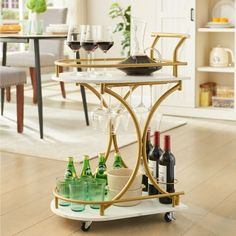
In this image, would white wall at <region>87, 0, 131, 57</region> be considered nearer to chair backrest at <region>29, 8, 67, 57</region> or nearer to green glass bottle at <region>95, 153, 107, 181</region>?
chair backrest at <region>29, 8, 67, 57</region>

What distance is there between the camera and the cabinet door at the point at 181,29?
5555mm

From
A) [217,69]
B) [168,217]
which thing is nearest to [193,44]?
[217,69]

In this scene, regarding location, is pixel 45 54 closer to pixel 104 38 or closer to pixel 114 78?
pixel 104 38

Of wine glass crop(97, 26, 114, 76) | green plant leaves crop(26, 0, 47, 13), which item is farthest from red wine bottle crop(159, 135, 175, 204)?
green plant leaves crop(26, 0, 47, 13)

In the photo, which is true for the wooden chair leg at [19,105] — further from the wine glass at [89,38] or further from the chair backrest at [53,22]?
the wine glass at [89,38]

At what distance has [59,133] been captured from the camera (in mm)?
4922

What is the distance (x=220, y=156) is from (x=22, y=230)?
1.80 metres

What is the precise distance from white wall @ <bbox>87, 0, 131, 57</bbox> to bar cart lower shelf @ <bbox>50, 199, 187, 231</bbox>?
541 centimetres

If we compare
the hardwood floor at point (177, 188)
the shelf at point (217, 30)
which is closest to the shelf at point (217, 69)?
the shelf at point (217, 30)

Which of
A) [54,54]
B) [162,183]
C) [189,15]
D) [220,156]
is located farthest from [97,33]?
[54,54]

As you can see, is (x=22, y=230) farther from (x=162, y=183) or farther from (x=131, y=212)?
(x=162, y=183)

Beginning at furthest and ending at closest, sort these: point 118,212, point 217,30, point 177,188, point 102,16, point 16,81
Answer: point 102,16, point 217,30, point 16,81, point 177,188, point 118,212

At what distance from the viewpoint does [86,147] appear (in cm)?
442

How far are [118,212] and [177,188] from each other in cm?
68
